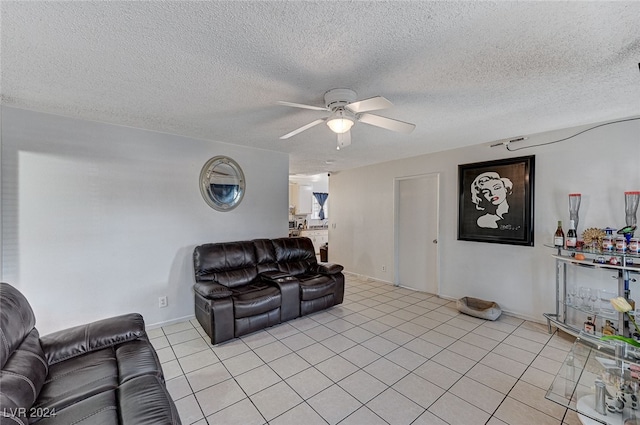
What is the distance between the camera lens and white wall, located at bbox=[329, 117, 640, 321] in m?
2.74

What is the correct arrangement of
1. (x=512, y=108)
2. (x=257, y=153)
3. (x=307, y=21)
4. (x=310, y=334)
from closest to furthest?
1. (x=307, y=21)
2. (x=512, y=108)
3. (x=310, y=334)
4. (x=257, y=153)

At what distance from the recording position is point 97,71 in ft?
5.90

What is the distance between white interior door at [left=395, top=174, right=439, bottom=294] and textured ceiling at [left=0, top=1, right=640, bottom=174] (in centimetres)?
184

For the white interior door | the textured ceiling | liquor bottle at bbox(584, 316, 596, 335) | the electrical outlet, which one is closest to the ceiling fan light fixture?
the textured ceiling

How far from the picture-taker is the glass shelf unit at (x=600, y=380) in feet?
4.58

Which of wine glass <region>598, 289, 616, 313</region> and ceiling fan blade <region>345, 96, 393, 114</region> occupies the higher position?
ceiling fan blade <region>345, 96, 393, 114</region>

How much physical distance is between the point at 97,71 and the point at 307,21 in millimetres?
1588

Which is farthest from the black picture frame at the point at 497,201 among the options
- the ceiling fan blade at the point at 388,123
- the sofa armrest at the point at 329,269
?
the ceiling fan blade at the point at 388,123

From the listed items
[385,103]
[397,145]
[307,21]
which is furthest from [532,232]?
[307,21]

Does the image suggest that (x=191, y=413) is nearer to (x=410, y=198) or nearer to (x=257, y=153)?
(x=257, y=153)

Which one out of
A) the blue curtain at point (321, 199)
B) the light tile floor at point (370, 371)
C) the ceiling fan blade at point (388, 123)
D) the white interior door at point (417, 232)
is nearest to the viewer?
the light tile floor at point (370, 371)

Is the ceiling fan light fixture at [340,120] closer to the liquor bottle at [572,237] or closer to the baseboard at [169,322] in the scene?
the liquor bottle at [572,237]

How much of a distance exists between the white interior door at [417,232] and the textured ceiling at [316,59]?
1843mm

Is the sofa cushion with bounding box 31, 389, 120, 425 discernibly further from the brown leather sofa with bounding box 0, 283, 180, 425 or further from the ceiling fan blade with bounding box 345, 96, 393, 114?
the ceiling fan blade with bounding box 345, 96, 393, 114
